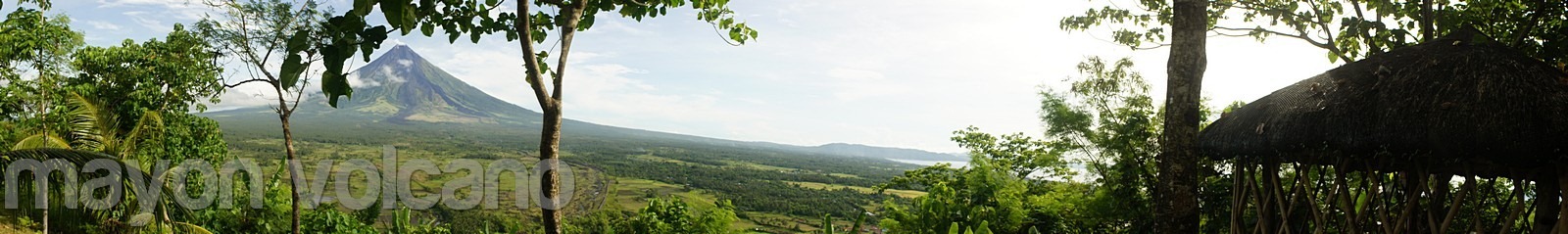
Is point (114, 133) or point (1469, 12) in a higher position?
point (1469, 12)

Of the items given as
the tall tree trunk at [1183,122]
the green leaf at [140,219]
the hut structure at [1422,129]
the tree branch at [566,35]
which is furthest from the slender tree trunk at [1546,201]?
the green leaf at [140,219]

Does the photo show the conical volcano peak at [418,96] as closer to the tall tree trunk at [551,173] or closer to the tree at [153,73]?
the tree at [153,73]

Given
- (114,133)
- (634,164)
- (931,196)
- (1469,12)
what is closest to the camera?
(1469,12)

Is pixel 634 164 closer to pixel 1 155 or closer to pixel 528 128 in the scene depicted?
pixel 528 128

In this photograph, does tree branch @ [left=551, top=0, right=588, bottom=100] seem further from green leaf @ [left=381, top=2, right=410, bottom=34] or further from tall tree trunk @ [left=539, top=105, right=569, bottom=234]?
green leaf @ [left=381, top=2, right=410, bottom=34]

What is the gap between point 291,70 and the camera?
3.59 ft

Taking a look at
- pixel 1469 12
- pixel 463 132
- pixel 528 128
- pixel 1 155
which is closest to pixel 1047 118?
pixel 1469 12

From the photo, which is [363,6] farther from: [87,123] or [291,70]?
[87,123]

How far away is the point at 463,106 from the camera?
158m

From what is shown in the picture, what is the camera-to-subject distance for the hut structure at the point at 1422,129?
282cm

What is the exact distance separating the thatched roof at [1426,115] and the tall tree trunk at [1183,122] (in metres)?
0.38

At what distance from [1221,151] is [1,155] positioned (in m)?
5.44

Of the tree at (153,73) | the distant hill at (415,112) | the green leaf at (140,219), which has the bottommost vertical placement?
the green leaf at (140,219)

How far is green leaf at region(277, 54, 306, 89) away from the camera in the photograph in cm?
109
